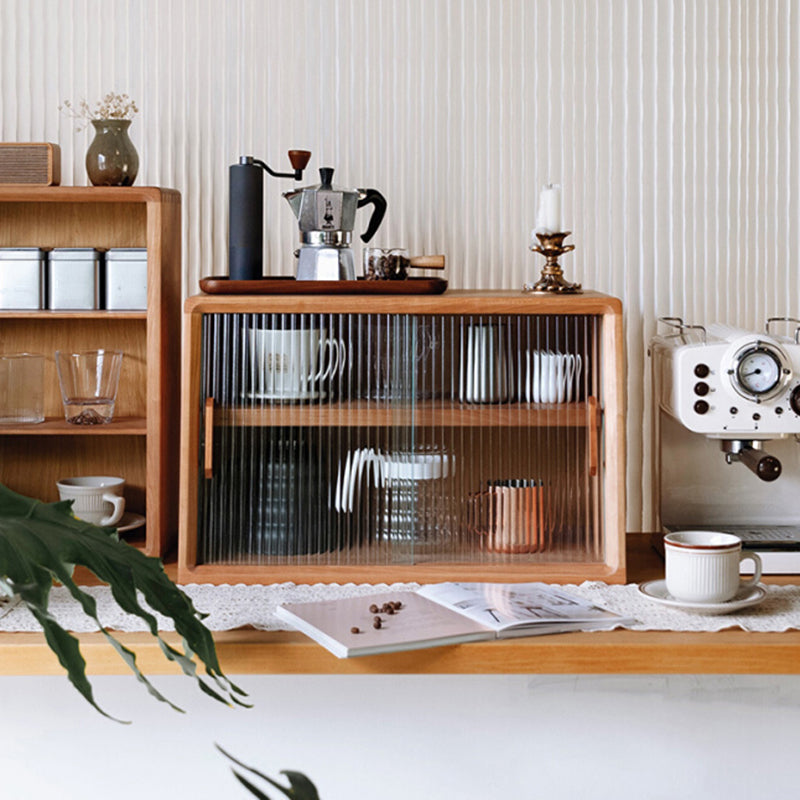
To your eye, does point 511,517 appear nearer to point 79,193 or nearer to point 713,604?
point 713,604

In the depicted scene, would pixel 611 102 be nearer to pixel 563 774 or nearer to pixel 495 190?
pixel 495 190

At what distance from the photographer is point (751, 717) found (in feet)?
5.59

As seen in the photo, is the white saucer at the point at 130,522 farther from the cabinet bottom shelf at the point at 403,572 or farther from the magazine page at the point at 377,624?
the magazine page at the point at 377,624

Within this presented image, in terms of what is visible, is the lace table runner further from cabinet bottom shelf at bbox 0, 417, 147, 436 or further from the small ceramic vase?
the small ceramic vase

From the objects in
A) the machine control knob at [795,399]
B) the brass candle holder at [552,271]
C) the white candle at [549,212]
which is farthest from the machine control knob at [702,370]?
the white candle at [549,212]

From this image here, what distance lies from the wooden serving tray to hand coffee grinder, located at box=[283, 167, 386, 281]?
0.07 m

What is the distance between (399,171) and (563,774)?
1.32m

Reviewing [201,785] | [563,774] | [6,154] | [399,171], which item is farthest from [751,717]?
[6,154]

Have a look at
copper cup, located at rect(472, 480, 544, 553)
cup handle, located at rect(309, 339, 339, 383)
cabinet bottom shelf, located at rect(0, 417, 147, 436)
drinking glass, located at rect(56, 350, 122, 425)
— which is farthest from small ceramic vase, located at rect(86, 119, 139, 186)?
copper cup, located at rect(472, 480, 544, 553)

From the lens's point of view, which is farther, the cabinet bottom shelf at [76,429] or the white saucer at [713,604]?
the cabinet bottom shelf at [76,429]

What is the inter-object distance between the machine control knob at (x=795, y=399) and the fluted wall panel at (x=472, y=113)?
76 centimetres

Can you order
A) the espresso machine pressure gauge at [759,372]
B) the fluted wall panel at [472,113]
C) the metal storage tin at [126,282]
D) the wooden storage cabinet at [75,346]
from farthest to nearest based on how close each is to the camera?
the fluted wall panel at [472,113], the wooden storage cabinet at [75,346], the metal storage tin at [126,282], the espresso machine pressure gauge at [759,372]

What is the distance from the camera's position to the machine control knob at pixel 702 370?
1683mm

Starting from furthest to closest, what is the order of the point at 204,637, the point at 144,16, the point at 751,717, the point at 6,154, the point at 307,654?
the point at 144,16
the point at 6,154
the point at 751,717
the point at 307,654
the point at 204,637
